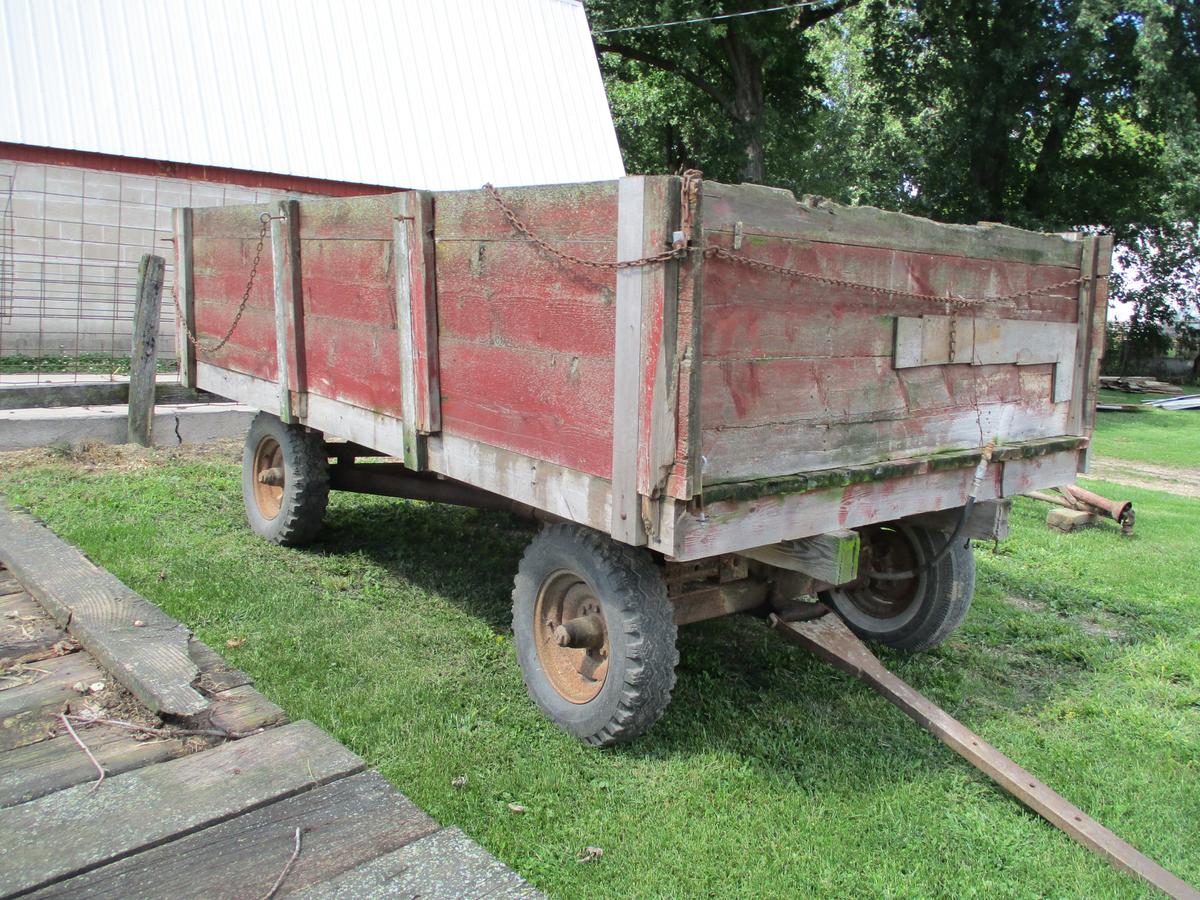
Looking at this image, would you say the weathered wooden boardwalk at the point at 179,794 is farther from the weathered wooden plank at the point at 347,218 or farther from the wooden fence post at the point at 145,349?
the wooden fence post at the point at 145,349

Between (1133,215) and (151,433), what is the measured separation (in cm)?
2142

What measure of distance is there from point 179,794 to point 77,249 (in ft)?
39.1

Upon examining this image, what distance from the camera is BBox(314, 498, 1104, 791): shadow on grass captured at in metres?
3.56

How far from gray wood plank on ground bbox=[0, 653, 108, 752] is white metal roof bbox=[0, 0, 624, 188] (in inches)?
426

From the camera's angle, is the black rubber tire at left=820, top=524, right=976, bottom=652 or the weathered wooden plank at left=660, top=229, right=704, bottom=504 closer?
the weathered wooden plank at left=660, top=229, right=704, bottom=504

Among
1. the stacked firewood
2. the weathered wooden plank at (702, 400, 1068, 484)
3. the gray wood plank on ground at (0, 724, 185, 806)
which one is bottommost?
the stacked firewood

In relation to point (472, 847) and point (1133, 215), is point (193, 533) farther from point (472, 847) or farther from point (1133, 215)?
point (1133, 215)

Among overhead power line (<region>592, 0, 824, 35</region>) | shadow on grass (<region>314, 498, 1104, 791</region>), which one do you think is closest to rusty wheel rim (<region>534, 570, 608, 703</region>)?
shadow on grass (<region>314, 498, 1104, 791</region>)

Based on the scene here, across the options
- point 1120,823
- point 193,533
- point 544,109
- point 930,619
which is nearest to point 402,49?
point 544,109

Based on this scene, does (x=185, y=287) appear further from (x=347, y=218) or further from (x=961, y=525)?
(x=961, y=525)

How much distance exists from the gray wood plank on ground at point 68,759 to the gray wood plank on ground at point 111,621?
0.11 m

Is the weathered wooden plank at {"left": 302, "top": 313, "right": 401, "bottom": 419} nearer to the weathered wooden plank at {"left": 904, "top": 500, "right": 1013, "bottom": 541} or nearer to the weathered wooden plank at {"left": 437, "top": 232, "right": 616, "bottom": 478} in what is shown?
the weathered wooden plank at {"left": 437, "top": 232, "right": 616, "bottom": 478}

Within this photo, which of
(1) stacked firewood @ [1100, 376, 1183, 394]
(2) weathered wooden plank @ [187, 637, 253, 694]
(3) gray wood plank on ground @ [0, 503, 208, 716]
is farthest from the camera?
(1) stacked firewood @ [1100, 376, 1183, 394]

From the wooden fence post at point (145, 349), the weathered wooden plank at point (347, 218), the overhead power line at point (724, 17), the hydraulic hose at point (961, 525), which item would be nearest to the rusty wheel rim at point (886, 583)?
the hydraulic hose at point (961, 525)
